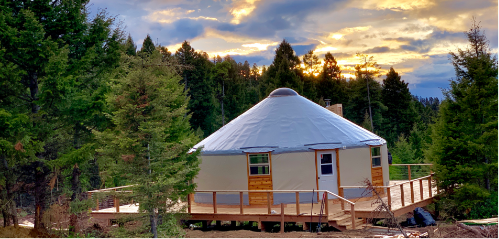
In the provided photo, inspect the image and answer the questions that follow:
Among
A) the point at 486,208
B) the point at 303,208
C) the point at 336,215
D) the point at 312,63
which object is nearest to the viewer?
the point at 336,215

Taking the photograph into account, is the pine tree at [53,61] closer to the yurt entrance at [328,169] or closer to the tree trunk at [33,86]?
the tree trunk at [33,86]

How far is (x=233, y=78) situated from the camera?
41938 mm

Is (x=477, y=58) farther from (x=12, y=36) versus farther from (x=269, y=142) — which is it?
(x=12, y=36)

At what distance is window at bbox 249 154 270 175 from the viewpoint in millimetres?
12297

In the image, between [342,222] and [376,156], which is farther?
[376,156]

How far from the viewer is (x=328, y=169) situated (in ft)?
40.7

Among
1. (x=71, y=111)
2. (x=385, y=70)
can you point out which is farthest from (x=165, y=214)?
(x=385, y=70)

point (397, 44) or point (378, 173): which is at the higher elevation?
point (397, 44)

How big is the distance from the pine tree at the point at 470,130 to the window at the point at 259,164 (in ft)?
18.1

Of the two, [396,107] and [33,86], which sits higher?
[396,107]

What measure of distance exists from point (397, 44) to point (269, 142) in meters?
12.5

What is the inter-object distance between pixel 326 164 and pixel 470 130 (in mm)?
4683

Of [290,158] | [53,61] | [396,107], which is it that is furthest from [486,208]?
[396,107]

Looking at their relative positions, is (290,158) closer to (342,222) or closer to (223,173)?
(223,173)
